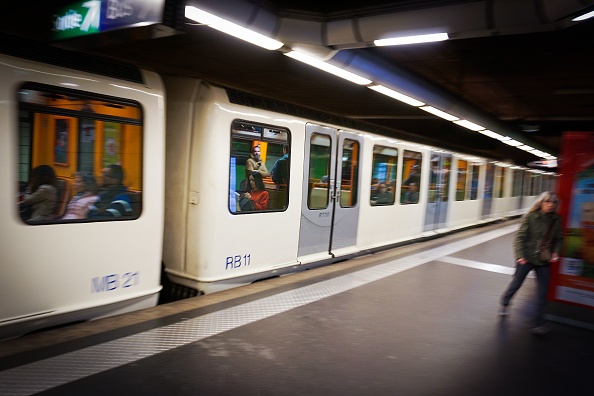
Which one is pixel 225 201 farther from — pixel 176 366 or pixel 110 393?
pixel 110 393

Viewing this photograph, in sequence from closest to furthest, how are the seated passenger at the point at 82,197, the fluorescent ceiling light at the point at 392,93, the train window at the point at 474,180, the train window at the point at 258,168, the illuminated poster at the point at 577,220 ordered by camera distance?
the seated passenger at the point at 82,197
the illuminated poster at the point at 577,220
the train window at the point at 258,168
the fluorescent ceiling light at the point at 392,93
the train window at the point at 474,180

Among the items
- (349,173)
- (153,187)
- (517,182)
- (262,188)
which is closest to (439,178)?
(349,173)

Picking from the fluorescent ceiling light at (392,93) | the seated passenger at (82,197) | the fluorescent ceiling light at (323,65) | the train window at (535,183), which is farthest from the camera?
the train window at (535,183)

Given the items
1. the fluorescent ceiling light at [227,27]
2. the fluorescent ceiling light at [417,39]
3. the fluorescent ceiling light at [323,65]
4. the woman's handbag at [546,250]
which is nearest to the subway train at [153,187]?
the fluorescent ceiling light at [323,65]

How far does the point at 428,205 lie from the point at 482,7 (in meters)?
7.52

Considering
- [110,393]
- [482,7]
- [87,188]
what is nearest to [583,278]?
[482,7]

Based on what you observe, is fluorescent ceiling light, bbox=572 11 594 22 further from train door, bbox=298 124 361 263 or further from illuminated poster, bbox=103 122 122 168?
illuminated poster, bbox=103 122 122 168

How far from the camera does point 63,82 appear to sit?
349cm

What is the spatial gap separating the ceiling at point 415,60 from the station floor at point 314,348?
2.41 meters

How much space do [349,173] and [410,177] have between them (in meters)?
2.63

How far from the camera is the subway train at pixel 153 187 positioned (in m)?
3.34

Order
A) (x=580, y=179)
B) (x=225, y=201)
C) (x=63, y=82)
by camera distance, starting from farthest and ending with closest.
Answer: (x=225, y=201) < (x=580, y=179) < (x=63, y=82)

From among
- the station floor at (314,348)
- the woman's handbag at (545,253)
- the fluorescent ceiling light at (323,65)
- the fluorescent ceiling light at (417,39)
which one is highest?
the fluorescent ceiling light at (417,39)

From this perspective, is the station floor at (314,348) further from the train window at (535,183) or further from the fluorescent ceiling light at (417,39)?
the train window at (535,183)
